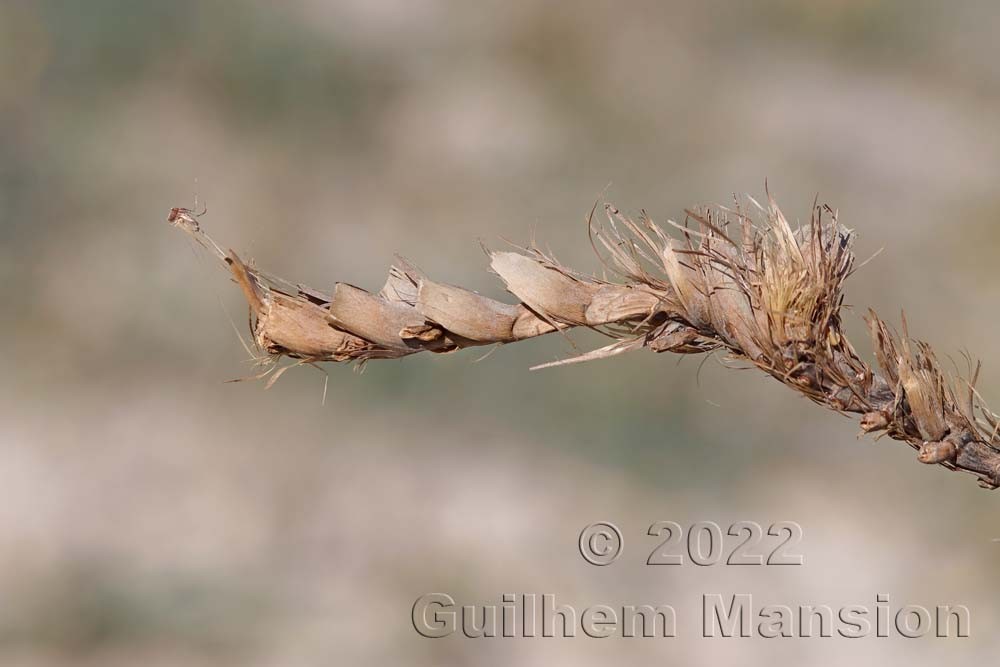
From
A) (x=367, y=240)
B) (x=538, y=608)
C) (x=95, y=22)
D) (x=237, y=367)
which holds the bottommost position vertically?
(x=538, y=608)

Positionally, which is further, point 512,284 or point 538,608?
point 538,608

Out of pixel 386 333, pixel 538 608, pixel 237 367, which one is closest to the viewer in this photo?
pixel 386 333

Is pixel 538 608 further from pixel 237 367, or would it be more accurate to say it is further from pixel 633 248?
pixel 633 248

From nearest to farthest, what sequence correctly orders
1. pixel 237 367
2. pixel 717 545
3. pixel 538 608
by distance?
pixel 717 545, pixel 538 608, pixel 237 367

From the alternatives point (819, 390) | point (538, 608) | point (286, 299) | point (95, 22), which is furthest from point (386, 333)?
point (95, 22)

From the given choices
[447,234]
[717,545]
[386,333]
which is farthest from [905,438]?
[447,234]

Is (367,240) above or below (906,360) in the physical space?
above
